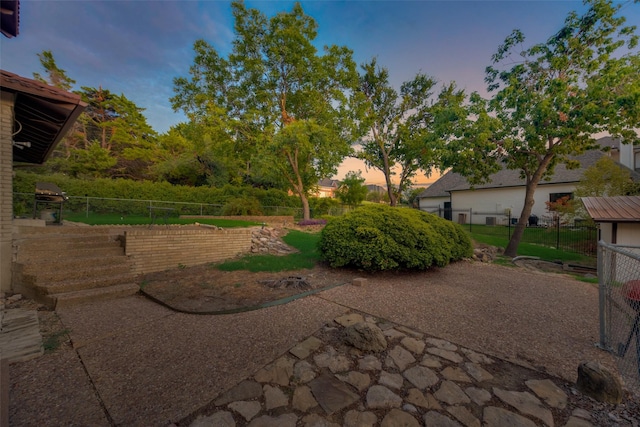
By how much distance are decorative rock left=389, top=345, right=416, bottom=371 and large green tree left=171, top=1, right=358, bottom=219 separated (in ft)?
38.2

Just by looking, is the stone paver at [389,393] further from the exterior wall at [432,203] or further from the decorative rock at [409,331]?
the exterior wall at [432,203]

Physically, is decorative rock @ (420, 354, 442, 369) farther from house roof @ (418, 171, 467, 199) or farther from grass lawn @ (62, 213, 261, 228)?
house roof @ (418, 171, 467, 199)

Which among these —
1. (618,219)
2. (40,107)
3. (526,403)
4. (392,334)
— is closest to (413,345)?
(392,334)

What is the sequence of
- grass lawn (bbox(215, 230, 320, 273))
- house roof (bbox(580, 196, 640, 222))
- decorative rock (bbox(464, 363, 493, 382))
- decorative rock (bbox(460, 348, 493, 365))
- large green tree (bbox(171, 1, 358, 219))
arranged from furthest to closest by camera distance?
large green tree (bbox(171, 1, 358, 219))
house roof (bbox(580, 196, 640, 222))
grass lawn (bbox(215, 230, 320, 273))
decorative rock (bbox(460, 348, 493, 365))
decorative rock (bbox(464, 363, 493, 382))

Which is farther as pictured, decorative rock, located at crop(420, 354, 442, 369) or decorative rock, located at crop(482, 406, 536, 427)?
decorative rock, located at crop(420, 354, 442, 369)

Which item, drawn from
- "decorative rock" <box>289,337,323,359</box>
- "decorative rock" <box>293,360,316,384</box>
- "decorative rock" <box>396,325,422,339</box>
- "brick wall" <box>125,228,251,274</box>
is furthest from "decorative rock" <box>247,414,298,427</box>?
"brick wall" <box>125,228,251,274</box>

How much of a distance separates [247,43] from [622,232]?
18.4 metres

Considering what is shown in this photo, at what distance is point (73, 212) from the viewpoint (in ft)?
36.4

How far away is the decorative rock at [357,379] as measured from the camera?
6.60 feet

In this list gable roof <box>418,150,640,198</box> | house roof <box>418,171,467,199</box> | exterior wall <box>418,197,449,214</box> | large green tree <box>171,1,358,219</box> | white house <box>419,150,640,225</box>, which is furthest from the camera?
exterior wall <box>418,197,449,214</box>

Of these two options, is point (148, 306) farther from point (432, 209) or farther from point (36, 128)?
point (432, 209)

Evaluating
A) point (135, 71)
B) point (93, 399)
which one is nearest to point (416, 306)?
point (93, 399)

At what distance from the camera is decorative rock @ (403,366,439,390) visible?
204cm

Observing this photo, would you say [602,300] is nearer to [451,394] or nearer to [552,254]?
[451,394]
